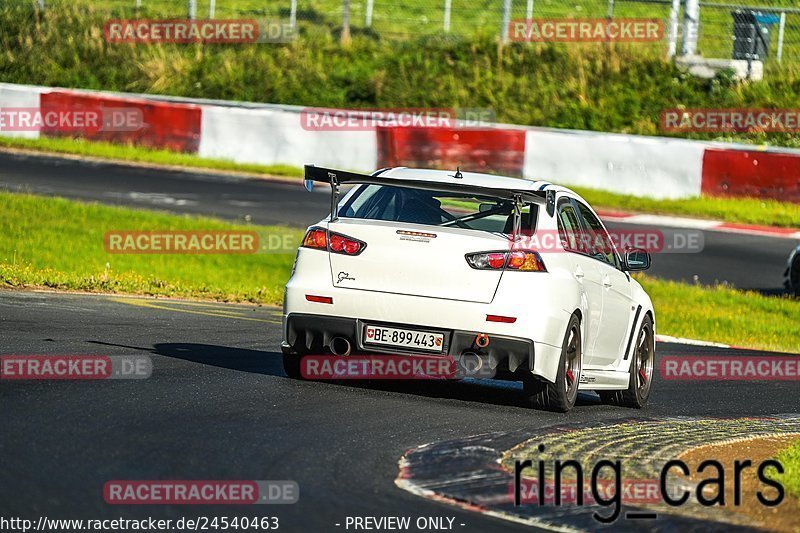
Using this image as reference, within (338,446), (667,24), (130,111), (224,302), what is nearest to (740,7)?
(667,24)

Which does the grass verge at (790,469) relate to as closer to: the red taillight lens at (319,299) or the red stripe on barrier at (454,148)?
the red taillight lens at (319,299)

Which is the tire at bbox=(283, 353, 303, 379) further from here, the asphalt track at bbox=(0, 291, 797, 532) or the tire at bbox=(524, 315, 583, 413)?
the tire at bbox=(524, 315, 583, 413)

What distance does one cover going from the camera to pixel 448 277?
914 centimetres

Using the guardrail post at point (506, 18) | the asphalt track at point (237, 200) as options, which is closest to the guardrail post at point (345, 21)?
the guardrail post at point (506, 18)

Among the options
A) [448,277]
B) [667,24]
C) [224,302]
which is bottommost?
[224,302]

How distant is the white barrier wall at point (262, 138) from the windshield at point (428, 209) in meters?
18.7

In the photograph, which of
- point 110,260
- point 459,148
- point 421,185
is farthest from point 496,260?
point 459,148

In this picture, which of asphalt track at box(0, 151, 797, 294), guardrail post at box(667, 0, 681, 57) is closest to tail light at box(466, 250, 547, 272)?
asphalt track at box(0, 151, 797, 294)

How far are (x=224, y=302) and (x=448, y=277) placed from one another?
22.7ft

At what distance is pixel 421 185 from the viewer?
9.37 m

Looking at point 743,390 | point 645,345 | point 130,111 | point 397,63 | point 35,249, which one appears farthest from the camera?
point 397,63

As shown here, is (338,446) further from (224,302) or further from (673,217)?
(673,217)

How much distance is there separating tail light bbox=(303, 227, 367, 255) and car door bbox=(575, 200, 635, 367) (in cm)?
184

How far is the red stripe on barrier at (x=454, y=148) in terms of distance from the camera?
27344 millimetres
